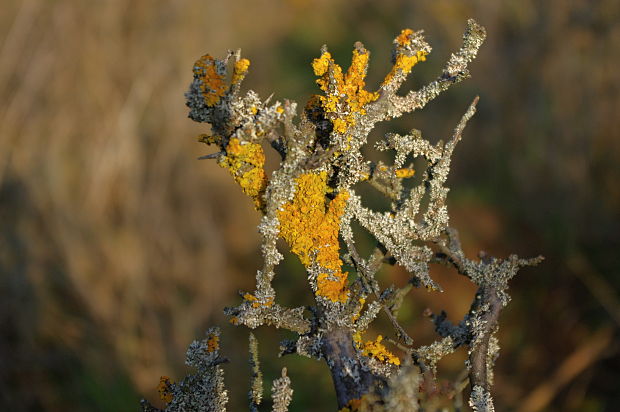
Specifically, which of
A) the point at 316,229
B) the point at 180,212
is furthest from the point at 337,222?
the point at 180,212

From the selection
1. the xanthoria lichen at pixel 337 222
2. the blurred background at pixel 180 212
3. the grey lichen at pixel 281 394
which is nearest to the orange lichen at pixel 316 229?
the xanthoria lichen at pixel 337 222

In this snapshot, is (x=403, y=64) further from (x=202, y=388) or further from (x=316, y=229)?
(x=202, y=388)

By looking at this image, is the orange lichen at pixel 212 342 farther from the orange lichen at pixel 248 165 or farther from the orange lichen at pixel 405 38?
the orange lichen at pixel 405 38

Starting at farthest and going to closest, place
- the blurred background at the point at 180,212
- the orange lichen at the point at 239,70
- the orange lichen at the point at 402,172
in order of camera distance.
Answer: the blurred background at the point at 180,212, the orange lichen at the point at 402,172, the orange lichen at the point at 239,70

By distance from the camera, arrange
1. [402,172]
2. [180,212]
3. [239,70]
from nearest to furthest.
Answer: [239,70]
[402,172]
[180,212]

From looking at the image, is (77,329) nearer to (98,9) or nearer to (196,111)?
(98,9)

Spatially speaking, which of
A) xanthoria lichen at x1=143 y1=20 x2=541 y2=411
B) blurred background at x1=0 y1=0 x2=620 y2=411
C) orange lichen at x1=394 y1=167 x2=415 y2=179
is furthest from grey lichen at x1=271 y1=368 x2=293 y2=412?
blurred background at x1=0 y1=0 x2=620 y2=411

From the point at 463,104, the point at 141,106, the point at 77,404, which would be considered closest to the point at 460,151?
the point at 463,104
